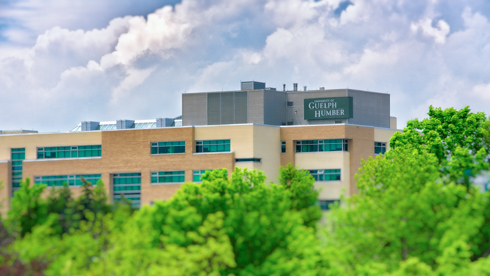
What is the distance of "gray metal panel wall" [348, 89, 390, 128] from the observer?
10594 cm

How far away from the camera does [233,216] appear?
44688 mm

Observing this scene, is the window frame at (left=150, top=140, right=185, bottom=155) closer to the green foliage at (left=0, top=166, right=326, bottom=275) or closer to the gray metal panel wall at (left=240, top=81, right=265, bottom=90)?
the gray metal panel wall at (left=240, top=81, right=265, bottom=90)

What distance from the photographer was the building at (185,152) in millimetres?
90312

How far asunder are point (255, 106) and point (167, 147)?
15370mm

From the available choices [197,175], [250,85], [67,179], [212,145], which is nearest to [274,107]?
[250,85]

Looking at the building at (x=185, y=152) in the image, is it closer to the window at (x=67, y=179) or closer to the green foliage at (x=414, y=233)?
the window at (x=67, y=179)

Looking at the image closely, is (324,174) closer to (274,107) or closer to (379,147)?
(379,147)

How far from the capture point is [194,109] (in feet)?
353

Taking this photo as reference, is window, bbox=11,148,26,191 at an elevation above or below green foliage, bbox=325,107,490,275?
above

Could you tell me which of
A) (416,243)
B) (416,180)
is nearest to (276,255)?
(416,243)

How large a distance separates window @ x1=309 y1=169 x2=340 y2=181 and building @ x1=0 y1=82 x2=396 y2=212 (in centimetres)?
10

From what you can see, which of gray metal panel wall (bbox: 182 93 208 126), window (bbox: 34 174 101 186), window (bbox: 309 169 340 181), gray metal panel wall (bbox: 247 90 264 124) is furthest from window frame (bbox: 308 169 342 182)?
window (bbox: 34 174 101 186)

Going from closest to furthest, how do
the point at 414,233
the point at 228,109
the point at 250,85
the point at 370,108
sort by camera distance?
the point at 414,233 → the point at 228,109 → the point at 250,85 → the point at 370,108

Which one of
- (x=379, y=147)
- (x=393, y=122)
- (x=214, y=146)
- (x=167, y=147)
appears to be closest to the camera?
(x=214, y=146)
